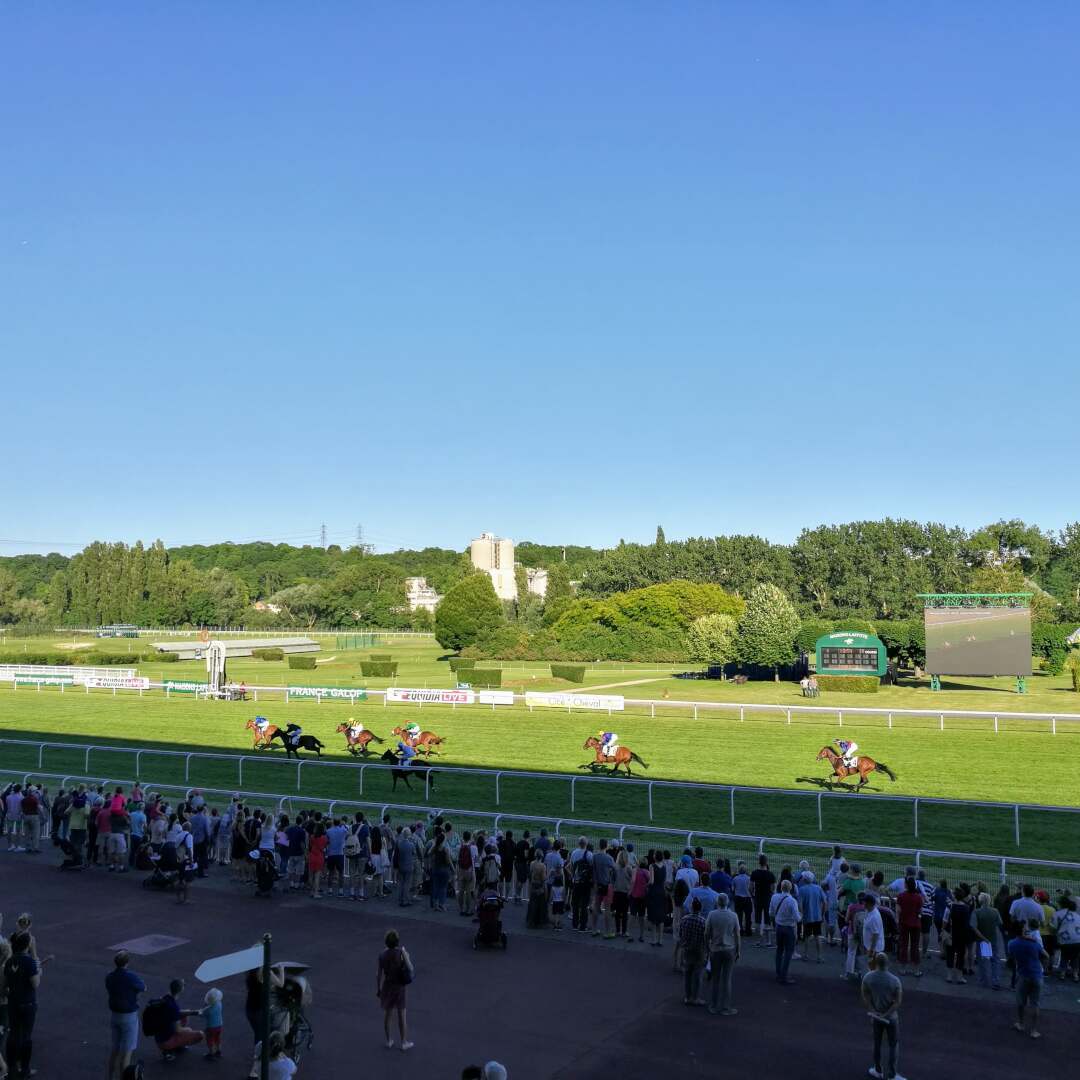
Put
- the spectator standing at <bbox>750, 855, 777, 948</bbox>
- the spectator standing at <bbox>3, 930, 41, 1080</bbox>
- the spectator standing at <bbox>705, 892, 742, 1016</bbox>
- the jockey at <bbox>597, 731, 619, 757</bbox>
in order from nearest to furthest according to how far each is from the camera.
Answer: the spectator standing at <bbox>3, 930, 41, 1080</bbox> → the spectator standing at <bbox>705, 892, 742, 1016</bbox> → the spectator standing at <bbox>750, 855, 777, 948</bbox> → the jockey at <bbox>597, 731, 619, 757</bbox>

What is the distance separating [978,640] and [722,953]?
4345 centimetres

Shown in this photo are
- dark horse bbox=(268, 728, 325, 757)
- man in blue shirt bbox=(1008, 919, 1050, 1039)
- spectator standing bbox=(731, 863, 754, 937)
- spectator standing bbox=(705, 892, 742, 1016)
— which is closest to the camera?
man in blue shirt bbox=(1008, 919, 1050, 1039)

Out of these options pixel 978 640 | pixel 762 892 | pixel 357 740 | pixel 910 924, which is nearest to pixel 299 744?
pixel 357 740

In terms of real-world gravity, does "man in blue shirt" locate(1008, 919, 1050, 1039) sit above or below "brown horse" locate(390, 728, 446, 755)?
above

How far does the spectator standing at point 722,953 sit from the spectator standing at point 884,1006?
177 centimetres

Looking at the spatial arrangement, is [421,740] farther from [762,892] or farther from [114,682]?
[114,682]

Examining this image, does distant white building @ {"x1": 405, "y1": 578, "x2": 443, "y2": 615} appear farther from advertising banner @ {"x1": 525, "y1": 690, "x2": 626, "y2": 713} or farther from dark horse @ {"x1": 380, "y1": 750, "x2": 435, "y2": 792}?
dark horse @ {"x1": 380, "y1": 750, "x2": 435, "y2": 792}

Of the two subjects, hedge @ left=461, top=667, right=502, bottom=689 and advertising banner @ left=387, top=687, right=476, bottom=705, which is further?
hedge @ left=461, top=667, right=502, bottom=689

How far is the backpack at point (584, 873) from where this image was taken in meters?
13.3

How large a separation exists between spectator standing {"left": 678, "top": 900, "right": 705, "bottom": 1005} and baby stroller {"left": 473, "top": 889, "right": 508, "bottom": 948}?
253 cm

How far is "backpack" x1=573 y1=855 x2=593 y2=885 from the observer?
1330 centimetres

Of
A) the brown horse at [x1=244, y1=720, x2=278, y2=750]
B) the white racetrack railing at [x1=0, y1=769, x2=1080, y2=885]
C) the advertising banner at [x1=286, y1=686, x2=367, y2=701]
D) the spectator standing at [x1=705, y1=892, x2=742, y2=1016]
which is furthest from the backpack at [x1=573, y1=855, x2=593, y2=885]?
the advertising banner at [x1=286, y1=686, x2=367, y2=701]

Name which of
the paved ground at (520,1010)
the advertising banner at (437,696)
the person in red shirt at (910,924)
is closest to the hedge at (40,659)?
the advertising banner at (437,696)

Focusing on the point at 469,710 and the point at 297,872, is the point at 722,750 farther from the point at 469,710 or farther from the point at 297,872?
the point at 297,872
